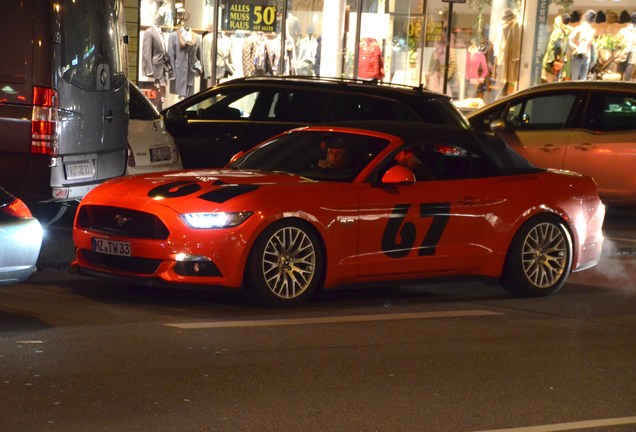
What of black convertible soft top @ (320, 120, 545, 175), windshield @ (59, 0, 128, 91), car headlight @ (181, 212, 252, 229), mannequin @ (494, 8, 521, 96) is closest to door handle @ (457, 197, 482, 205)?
black convertible soft top @ (320, 120, 545, 175)

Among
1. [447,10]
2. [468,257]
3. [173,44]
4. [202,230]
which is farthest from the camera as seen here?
[447,10]

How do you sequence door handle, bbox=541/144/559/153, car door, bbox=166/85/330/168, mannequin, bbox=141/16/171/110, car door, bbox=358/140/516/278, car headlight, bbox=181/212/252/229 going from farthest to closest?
mannequin, bbox=141/16/171/110
door handle, bbox=541/144/559/153
car door, bbox=166/85/330/168
car door, bbox=358/140/516/278
car headlight, bbox=181/212/252/229

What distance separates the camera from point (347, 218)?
390 inches

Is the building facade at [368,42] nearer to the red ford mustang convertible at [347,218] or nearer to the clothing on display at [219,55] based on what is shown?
the clothing on display at [219,55]

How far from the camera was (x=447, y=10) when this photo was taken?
1011 inches

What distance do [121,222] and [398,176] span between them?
2125 mm

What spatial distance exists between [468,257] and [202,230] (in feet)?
7.76

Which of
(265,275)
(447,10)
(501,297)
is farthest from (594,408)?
(447,10)

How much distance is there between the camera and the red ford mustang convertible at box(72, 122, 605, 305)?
9445 millimetres

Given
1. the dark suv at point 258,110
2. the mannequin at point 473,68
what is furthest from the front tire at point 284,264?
the mannequin at point 473,68

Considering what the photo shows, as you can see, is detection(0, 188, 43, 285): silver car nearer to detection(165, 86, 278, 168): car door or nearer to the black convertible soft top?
the black convertible soft top

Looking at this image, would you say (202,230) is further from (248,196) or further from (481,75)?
(481,75)

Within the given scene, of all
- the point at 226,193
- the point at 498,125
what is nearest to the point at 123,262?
the point at 226,193

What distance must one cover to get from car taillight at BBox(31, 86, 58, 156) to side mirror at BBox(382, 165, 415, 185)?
328 cm
